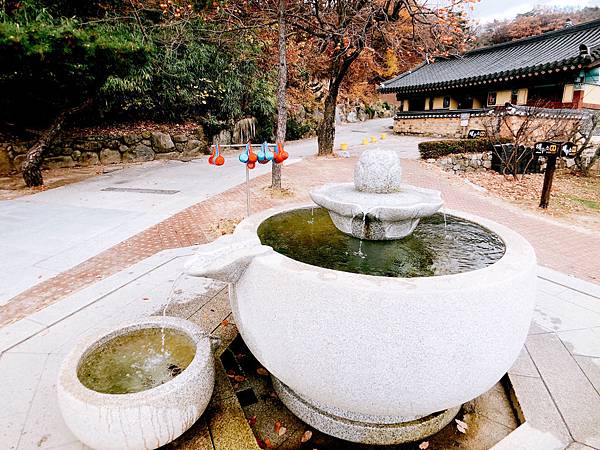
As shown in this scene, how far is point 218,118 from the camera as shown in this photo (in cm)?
1577

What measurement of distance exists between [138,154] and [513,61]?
18.9 m

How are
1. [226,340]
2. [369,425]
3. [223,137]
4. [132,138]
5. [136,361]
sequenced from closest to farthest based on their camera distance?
[369,425] < [136,361] < [226,340] < [132,138] < [223,137]

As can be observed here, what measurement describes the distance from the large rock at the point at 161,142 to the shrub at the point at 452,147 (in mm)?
9686

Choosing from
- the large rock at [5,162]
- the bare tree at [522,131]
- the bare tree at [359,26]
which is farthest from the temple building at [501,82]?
the large rock at [5,162]

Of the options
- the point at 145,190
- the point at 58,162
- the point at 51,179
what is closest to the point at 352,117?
the point at 58,162

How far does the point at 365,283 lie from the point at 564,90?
2001 cm

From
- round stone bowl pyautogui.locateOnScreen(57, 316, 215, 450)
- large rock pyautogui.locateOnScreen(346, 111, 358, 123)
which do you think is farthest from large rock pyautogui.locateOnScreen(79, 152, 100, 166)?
large rock pyautogui.locateOnScreen(346, 111, 358, 123)

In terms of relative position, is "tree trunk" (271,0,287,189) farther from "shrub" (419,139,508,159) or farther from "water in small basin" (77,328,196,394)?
"shrub" (419,139,508,159)


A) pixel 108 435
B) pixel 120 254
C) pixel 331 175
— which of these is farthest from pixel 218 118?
pixel 108 435

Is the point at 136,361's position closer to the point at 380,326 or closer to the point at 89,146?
the point at 380,326

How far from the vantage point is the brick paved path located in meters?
4.37

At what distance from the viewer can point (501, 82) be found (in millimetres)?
18844

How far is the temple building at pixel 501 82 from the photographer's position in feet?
54.0

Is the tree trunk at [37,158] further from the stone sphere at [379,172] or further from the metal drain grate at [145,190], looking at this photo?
the stone sphere at [379,172]
